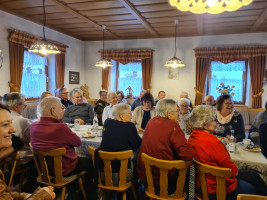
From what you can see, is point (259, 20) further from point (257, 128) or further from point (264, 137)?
point (264, 137)

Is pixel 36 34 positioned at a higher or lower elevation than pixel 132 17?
lower

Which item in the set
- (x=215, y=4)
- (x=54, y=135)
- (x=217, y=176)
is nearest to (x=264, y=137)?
(x=217, y=176)

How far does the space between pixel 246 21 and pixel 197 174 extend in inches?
164

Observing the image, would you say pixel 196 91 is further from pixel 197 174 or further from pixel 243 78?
pixel 197 174

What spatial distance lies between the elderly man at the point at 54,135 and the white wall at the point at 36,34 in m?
2.80

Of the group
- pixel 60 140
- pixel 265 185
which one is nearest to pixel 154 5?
pixel 60 140

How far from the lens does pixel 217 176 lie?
152 centimetres

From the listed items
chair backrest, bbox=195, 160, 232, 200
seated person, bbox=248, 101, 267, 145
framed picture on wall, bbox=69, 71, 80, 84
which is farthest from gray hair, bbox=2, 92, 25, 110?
framed picture on wall, bbox=69, 71, 80, 84

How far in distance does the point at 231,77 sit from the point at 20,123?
5.57 m

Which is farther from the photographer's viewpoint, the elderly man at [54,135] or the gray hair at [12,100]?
the gray hair at [12,100]

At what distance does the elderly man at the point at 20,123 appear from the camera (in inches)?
95.1

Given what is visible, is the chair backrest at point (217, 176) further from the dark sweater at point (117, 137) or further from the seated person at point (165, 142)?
the dark sweater at point (117, 137)

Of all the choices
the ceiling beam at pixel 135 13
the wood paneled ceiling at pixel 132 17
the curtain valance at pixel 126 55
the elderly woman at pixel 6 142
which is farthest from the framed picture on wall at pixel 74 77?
the elderly woman at pixel 6 142

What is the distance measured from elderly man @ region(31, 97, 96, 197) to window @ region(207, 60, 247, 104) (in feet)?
16.4
